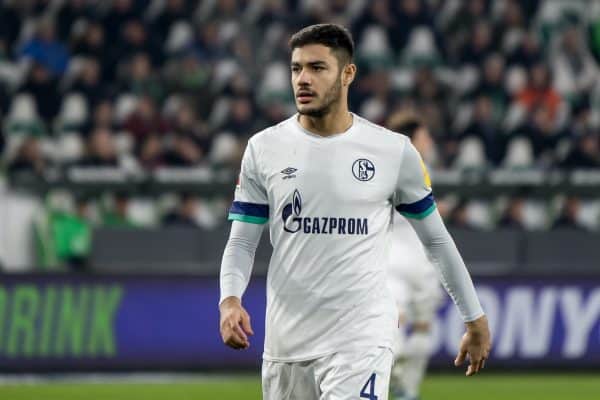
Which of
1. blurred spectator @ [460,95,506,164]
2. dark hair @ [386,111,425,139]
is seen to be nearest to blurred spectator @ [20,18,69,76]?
blurred spectator @ [460,95,506,164]

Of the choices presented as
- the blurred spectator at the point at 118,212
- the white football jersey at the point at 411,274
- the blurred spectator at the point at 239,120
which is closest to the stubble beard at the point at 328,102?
the white football jersey at the point at 411,274

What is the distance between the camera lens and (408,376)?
9.09 meters

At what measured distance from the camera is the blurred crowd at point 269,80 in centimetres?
1553

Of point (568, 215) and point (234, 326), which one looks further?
point (568, 215)

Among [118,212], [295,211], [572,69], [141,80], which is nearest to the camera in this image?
[295,211]

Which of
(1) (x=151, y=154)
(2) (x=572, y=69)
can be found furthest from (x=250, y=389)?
(2) (x=572, y=69)

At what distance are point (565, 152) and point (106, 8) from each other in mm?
6142

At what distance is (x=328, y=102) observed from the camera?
5027 millimetres

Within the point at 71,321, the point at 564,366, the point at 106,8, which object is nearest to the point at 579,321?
the point at 564,366

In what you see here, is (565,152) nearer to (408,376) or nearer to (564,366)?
(564,366)

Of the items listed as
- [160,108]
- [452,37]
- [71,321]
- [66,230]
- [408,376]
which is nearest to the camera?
[408,376]

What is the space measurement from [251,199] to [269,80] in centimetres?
1209

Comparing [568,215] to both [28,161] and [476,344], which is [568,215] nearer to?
[28,161]

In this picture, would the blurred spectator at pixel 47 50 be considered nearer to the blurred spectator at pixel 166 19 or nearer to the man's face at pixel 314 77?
the blurred spectator at pixel 166 19
